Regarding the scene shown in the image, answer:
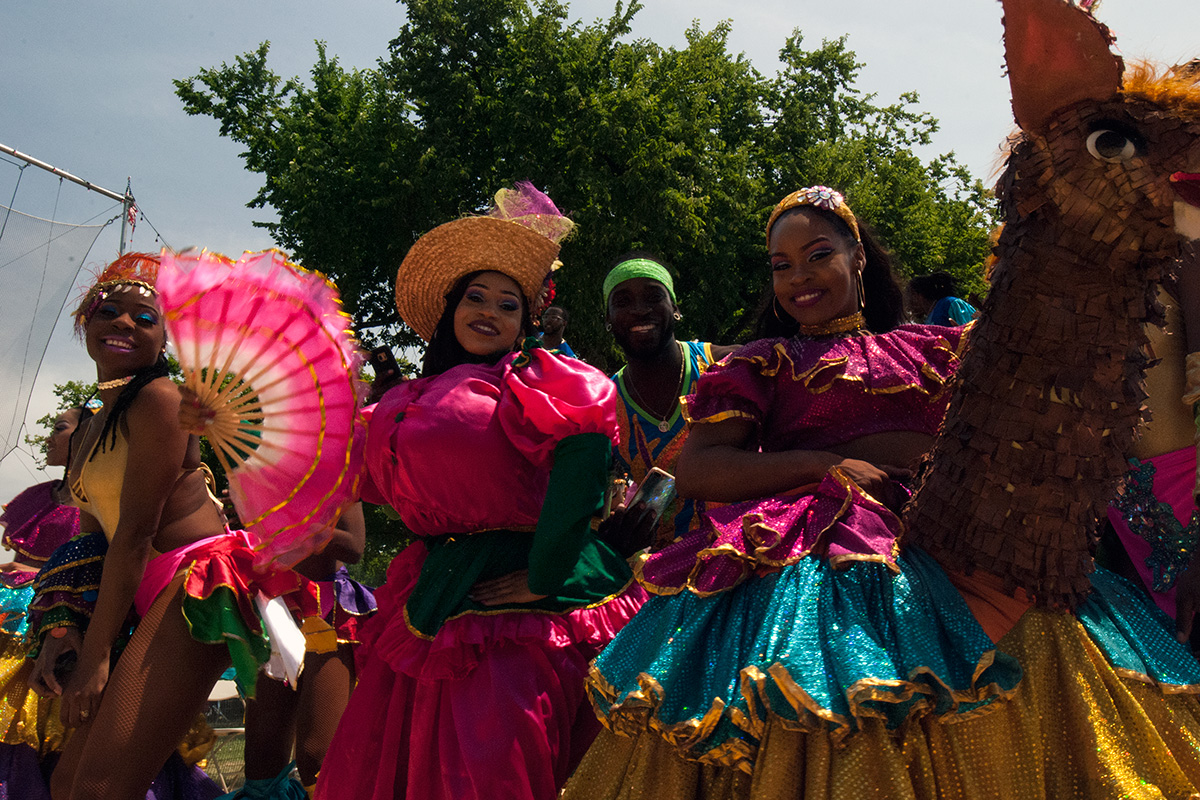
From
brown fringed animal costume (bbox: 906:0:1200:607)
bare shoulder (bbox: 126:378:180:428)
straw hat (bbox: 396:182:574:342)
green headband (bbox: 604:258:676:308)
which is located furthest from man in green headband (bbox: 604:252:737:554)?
brown fringed animal costume (bbox: 906:0:1200:607)

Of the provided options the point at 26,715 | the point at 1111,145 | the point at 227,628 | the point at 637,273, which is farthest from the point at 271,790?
the point at 1111,145

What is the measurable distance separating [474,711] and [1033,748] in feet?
4.78

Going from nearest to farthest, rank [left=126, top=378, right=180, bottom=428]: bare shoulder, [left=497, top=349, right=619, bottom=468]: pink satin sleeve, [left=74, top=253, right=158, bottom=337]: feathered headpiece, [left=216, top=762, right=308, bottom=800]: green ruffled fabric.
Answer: [left=497, top=349, right=619, bottom=468]: pink satin sleeve < [left=126, top=378, right=180, bottom=428]: bare shoulder < [left=74, top=253, right=158, bottom=337]: feathered headpiece < [left=216, top=762, right=308, bottom=800]: green ruffled fabric

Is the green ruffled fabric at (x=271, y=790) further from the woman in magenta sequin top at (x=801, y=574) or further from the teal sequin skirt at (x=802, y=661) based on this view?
the teal sequin skirt at (x=802, y=661)

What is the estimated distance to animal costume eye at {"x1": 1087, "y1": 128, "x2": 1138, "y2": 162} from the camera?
1.73m

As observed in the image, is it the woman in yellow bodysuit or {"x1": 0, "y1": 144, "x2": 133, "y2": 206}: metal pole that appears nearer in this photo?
the woman in yellow bodysuit

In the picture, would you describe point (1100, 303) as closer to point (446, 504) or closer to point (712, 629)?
point (712, 629)

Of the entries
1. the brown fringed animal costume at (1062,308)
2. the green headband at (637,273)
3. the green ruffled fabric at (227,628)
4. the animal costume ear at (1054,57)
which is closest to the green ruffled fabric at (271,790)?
the green ruffled fabric at (227,628)

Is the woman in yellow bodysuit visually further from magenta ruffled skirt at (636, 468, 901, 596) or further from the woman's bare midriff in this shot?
magenta ruffled skirt at (636, 468, 901, 596)

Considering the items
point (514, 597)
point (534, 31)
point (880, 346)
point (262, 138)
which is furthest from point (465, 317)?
point (262, 138)

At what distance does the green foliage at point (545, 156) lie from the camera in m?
13.7

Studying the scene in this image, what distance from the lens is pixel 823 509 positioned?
2.11 metres

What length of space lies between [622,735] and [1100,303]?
1245mm

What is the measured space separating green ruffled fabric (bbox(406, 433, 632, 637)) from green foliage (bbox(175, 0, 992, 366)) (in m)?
10.0
